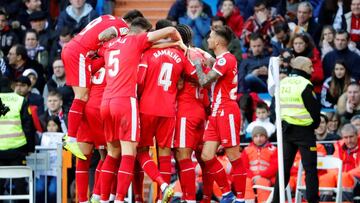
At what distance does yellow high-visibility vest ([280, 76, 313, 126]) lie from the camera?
842 inches

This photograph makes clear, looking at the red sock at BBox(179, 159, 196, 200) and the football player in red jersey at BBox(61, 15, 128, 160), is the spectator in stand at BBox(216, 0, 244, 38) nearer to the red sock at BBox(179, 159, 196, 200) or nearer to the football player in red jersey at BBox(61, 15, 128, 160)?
the football player in red jersey at BBox(61, 15, 128, 160)

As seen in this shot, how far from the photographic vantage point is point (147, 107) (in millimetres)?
19297

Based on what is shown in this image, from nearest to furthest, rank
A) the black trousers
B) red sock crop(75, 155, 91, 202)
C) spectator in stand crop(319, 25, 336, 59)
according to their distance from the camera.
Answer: red sock crop(75, 155, 91, 202) < the black trousers < spectator in stand crop(319, 25, 336, 59)

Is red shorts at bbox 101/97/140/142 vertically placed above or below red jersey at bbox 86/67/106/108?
below

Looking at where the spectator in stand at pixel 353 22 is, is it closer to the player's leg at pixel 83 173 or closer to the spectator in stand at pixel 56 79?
the spectator in stand at pixel 56 79

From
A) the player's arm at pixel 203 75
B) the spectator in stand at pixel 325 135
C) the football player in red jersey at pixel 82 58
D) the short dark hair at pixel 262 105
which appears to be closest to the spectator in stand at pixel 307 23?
the short dark hair at pixel 262 105

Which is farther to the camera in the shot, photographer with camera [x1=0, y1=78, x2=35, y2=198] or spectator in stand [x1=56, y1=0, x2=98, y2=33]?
spectator in stand [x1=56, y1=0, x2=98, y2=33]

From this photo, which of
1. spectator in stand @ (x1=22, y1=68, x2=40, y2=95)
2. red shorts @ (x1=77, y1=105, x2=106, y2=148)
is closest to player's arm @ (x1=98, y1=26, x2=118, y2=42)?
red shorts @ (x1=77, y1=105, x2=106, y2=148)

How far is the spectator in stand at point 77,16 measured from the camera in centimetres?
2758

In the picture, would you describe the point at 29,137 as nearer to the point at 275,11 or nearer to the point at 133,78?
the point at 133,78

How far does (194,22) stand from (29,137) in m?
5.52

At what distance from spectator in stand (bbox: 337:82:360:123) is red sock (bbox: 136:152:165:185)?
5940 mm

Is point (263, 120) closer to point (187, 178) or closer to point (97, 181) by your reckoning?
point (187, 178)

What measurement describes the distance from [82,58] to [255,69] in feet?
19.5
